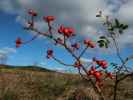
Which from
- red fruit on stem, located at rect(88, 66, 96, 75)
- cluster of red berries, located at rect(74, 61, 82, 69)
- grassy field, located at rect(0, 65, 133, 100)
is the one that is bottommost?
grassy field, located at rect(0, 65, 133, 100)

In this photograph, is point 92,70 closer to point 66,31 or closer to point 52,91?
point 66,31

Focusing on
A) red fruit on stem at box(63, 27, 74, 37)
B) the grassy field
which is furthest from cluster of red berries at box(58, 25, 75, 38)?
the grassy field

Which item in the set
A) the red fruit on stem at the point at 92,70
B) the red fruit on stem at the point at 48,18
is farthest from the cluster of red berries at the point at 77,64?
the red fruit on stem at the point at 48,18

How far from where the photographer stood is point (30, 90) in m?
14.1

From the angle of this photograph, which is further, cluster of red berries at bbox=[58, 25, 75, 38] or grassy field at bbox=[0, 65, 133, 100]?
grassy field at bbox=[0, 65, 133, 100]

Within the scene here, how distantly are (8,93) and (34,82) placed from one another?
4246 mm

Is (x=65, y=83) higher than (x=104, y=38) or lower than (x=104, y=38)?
lower

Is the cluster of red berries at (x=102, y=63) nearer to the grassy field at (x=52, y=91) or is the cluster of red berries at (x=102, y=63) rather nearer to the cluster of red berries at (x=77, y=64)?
the cluster of red berries at (x=77, y=64)

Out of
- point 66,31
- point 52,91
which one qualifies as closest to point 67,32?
point 66,31

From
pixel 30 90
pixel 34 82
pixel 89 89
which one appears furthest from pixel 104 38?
pixel 34 82

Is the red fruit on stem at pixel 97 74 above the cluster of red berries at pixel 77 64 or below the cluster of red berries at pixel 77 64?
below

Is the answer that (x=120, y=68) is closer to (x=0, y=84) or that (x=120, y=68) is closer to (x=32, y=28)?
(x=32, y=28)

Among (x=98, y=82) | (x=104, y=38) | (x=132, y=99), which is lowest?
(x=132, y=99)

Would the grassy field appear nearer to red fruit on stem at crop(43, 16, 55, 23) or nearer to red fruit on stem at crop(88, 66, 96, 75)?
red fruit on stem at crop(88, 66, 96, 75)
